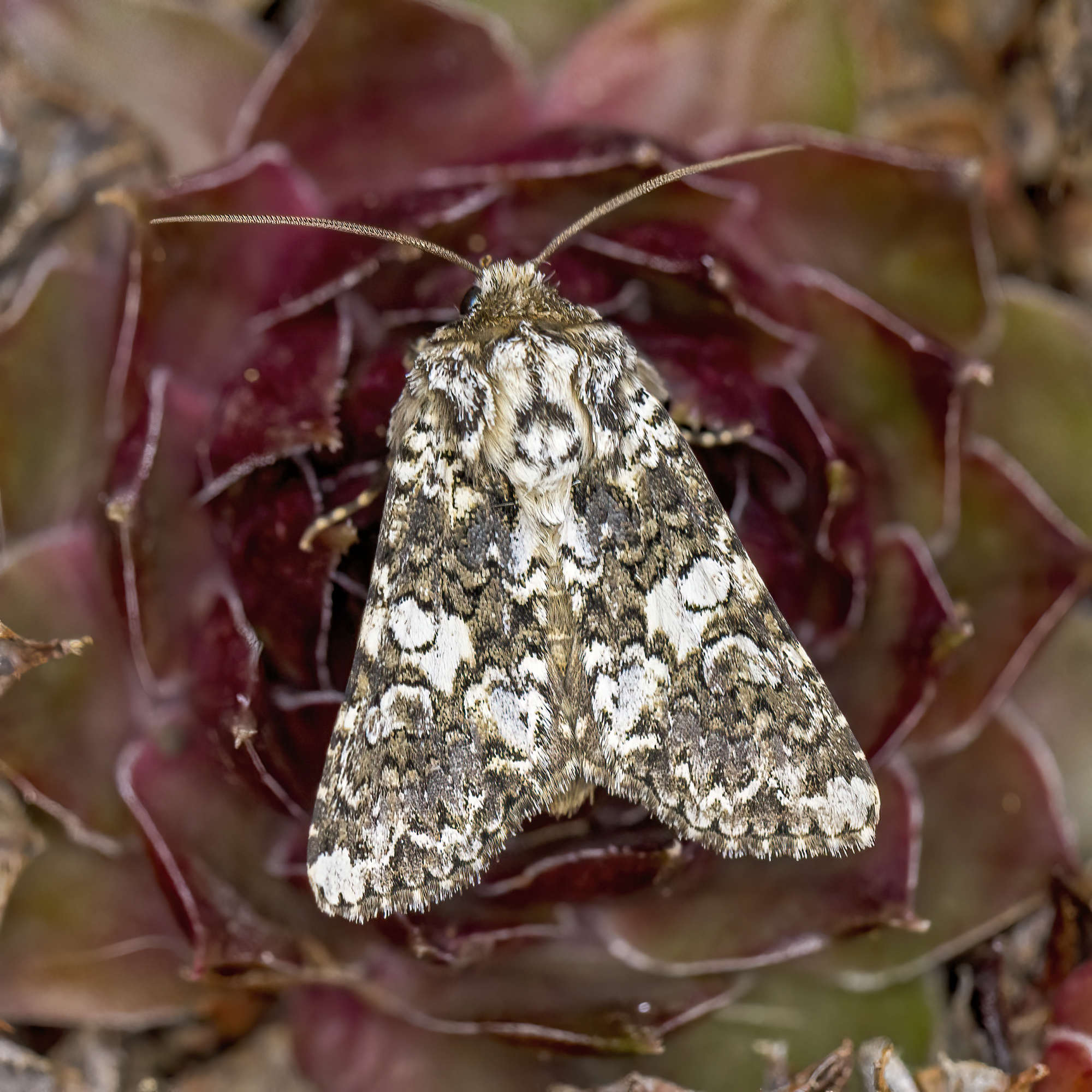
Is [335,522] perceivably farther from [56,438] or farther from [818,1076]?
[818,1076]

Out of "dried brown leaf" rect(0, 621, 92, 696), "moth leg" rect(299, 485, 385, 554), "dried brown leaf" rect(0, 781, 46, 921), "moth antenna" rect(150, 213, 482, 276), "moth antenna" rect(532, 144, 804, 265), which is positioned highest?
"moth antenna" rect(532, 144, 804, 265)

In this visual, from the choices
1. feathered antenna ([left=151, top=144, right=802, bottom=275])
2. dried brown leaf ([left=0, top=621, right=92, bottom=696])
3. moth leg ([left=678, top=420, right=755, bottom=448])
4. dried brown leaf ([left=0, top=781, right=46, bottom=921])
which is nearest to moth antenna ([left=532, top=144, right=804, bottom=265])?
feathered antenna ([left=151, top=144, right=802, bottom=275])

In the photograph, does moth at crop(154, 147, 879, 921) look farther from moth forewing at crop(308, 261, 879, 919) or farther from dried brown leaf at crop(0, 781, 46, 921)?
dried brown leaf at crop(0, 781, 46, 921)

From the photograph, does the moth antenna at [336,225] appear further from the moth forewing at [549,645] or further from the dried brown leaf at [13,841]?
the dried brown leaf at [13,841]

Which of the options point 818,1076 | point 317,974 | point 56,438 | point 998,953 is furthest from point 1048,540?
point 56,438

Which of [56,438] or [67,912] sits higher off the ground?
[56,438]

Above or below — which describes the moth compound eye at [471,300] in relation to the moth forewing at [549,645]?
above

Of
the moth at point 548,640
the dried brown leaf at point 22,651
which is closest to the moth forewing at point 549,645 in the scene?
the moth at point 548,640
